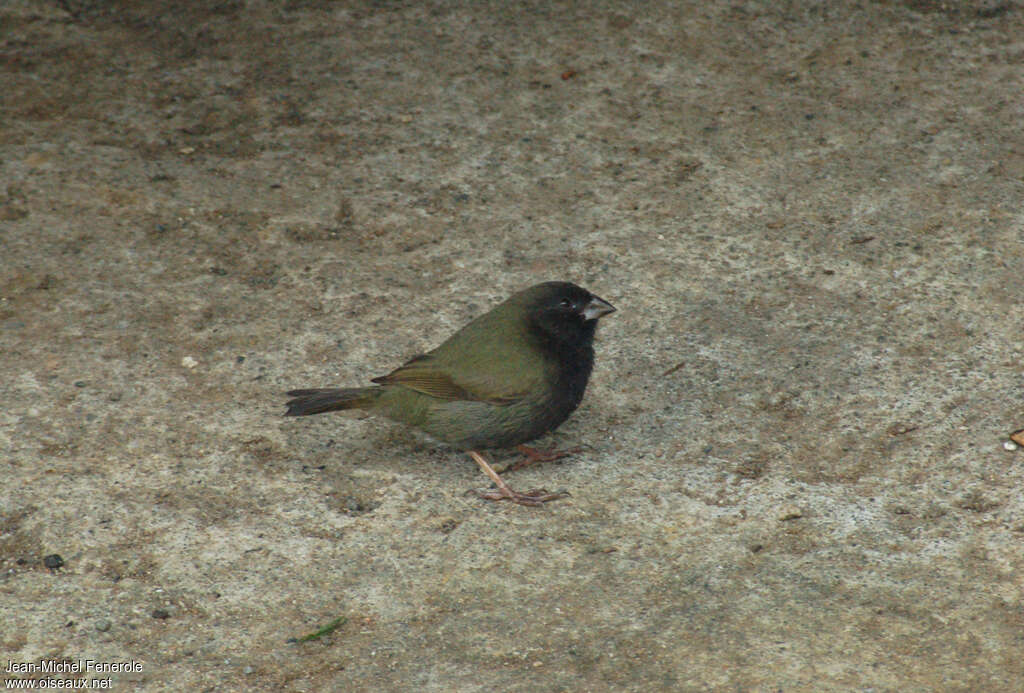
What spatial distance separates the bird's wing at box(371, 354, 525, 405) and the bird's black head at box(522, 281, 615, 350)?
0.30m

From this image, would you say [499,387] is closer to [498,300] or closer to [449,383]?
[449,383]

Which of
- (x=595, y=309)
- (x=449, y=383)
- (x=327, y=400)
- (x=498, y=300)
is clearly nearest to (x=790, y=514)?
(x=595, y=309)

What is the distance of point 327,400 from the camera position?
4.61 metres

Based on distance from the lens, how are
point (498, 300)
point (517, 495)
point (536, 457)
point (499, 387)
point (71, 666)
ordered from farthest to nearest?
point (498, 300), point (536, 457), point (499, 387), point (517, 495), point (71, 666)

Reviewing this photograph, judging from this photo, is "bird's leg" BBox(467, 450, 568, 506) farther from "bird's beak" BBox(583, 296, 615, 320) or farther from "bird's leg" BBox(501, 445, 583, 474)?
"bird's beak" BBox(583, 296, 615, 320)

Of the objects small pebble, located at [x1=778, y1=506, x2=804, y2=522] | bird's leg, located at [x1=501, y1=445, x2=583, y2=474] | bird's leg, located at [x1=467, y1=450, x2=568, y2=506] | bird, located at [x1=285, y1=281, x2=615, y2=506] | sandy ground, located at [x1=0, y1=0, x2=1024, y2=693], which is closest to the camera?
sandy ground, located at [x1=0, y1=0, x2=1024, y2=693]

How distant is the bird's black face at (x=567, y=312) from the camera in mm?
4805

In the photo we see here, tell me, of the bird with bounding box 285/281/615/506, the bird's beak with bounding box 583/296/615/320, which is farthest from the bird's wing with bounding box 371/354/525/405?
the bird's beak with bounding box 583/296/615/320

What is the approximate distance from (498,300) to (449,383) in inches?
40.2

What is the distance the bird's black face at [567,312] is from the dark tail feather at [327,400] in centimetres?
67

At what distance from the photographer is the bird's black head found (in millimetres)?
4801

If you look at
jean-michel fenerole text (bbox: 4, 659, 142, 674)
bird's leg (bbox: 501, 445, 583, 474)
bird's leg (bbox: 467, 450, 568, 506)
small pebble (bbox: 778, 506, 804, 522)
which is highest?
small pebble (bbox: 778, 506, 804, 522)

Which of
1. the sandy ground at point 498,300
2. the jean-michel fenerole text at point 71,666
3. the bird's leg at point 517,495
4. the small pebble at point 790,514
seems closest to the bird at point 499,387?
the bird's leg at point 517,495

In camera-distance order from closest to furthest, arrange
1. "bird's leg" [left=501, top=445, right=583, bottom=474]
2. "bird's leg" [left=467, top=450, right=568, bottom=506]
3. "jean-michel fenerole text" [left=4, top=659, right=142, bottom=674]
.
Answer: "jean-michel fenerole text" [left=4, top=659, right=142, bottom=674] → "bird's leg" [left=467, top=450, right=568, bottom=506] → "bird's leg" [left=501, top=445, right=583, bottom=474]
